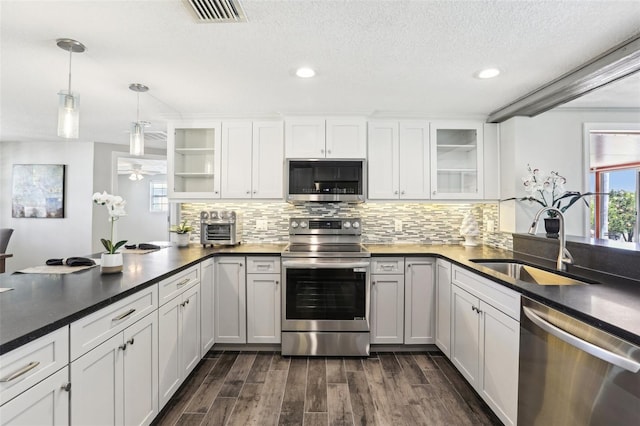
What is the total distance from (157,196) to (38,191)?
3190mm

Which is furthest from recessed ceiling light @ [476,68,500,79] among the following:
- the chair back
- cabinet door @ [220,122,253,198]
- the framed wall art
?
the chair back

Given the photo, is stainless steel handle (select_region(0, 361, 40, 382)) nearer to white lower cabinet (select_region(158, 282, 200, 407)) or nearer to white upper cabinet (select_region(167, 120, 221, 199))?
white lower cabinet (select_region(158, 282, 200, 407))

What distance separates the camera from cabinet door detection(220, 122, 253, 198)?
10.6 feet

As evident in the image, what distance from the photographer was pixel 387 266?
2.91 meters

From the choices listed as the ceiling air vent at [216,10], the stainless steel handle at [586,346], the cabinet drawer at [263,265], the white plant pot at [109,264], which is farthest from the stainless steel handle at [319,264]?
the ceiling air vent at [216,10]

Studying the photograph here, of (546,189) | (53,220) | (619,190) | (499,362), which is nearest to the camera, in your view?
(499,362)

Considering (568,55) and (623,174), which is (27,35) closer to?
(568,55)

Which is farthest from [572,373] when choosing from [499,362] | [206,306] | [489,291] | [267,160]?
[267,160]

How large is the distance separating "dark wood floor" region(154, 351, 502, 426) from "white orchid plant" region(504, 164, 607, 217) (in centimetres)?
167

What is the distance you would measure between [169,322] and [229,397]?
700 millimetres

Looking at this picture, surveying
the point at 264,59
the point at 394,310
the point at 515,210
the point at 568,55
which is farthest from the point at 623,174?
the point at 264,59

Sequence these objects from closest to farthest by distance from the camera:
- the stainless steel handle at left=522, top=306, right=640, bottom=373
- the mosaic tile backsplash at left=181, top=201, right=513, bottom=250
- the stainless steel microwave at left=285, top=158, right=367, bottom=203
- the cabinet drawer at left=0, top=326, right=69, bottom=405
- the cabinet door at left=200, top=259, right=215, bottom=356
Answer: the cabinet drawer at left=0, top=326, right=69, bottom=405 < the stainless steel handle at left=522, top=306, right=640, bottom=373 < the cabinet door at left=200, top=259, right=215, bottom=356 < the stainless steel microwave at left=285, top=158, right=367, bottom=203 < the mosaic tile backsplash at left=181, top=201, right=513, bottom=250

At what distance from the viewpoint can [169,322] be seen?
2016mm

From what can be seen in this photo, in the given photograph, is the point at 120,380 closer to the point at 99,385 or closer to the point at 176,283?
the point at 99,385
